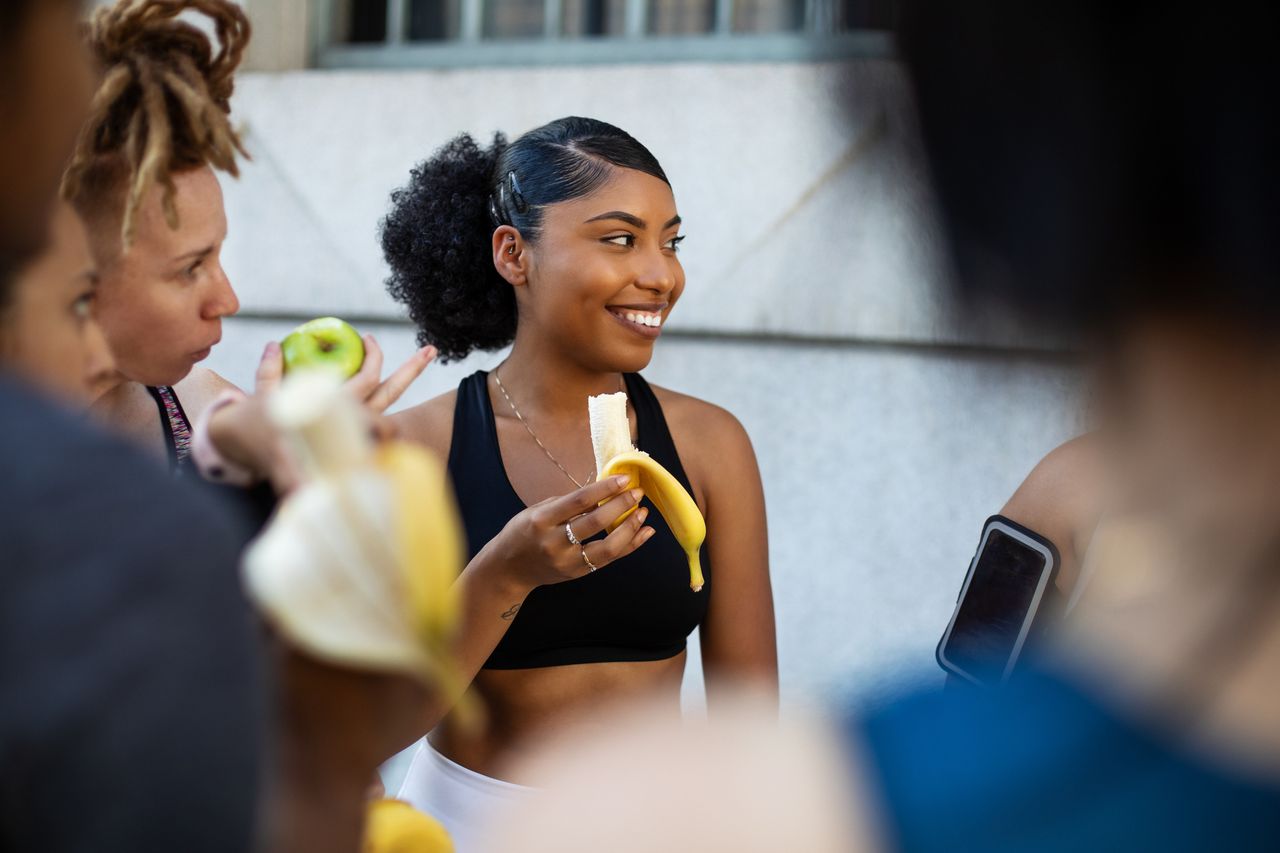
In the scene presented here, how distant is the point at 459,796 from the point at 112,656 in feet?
6.06

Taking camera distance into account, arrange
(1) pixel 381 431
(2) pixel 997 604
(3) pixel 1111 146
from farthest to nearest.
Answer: (2) pixel 997 604 < (1) pixel 381 431 < (3) pixel 1111 146

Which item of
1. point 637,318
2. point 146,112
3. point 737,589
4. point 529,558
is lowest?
point 737,589

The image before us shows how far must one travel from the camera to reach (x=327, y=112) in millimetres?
4508

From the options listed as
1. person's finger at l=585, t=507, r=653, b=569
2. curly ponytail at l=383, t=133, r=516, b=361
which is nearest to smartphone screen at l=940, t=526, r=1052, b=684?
person's finger at l=585, t=507, r=653, b=569

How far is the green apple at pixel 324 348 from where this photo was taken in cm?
196

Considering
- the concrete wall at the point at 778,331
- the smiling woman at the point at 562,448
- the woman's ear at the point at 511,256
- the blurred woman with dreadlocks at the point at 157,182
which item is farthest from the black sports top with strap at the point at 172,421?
the concrete wall at the point at 778,331

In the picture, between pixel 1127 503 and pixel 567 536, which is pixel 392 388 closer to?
pixel 567 536

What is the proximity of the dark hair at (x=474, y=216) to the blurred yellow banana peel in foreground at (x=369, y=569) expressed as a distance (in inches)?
78.1

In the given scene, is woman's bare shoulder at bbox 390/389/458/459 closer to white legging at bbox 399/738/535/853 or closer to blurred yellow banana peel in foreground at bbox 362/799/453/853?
white legging at bbox 399/738/535/853

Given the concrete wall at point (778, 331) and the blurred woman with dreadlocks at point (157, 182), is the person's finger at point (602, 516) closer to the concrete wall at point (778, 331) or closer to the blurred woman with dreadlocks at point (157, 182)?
the blurred woman with dreadlocks at point (157, 182)

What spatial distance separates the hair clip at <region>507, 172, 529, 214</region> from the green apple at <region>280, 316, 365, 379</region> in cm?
88

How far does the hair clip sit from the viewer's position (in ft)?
9.22

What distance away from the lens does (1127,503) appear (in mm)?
770

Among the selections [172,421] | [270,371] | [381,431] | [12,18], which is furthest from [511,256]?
[12,18]
